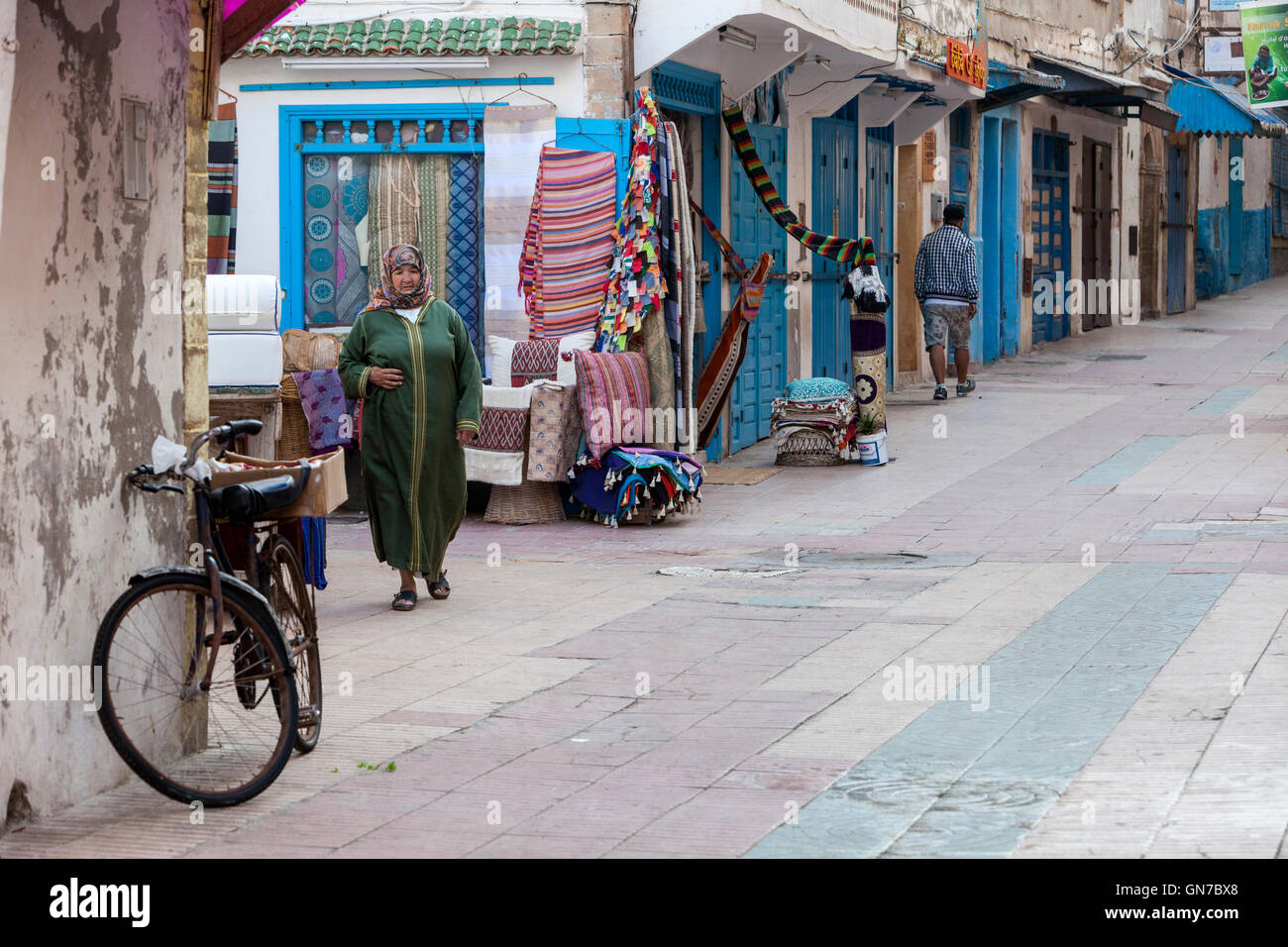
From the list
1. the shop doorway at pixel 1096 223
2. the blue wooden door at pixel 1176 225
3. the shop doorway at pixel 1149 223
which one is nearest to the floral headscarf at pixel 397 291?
the shop doorway at pixel 1096 223

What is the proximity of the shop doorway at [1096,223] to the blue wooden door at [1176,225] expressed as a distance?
9.60 ft

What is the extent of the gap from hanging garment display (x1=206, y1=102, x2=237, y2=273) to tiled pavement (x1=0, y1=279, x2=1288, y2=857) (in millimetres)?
1994

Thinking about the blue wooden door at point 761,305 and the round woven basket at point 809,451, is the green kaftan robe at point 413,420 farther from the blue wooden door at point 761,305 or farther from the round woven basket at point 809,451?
the blue wooden door at point 761,305

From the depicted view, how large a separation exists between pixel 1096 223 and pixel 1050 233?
261 cm

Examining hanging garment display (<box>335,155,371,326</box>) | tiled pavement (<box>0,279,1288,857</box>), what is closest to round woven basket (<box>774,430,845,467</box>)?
tiled pavement (<box>0,279,1288,857</box>)

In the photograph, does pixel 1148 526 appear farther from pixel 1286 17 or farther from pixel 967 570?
pixel 1286 17

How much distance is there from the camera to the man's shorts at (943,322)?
19.4m

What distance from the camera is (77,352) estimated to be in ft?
18.6

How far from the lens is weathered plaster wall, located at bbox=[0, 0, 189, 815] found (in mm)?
5402

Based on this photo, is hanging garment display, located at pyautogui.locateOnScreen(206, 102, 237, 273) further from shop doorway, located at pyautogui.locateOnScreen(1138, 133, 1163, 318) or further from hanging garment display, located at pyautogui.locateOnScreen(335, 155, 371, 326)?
shop doorway, located at pyautogui.locateOnScreen(1138, 133, 1163, 318)

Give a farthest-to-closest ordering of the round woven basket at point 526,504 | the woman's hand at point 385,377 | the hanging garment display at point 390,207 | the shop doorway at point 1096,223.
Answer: the shop doorway at point 1096,223, the hanging garment display at point 390,207, the round woven basket at point 526,504, the woman's hand at point 385,377

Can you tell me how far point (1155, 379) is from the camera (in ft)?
70.1

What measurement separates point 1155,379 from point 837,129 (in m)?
5.28
